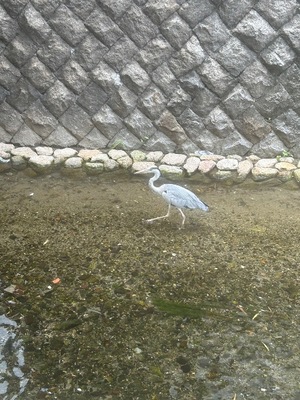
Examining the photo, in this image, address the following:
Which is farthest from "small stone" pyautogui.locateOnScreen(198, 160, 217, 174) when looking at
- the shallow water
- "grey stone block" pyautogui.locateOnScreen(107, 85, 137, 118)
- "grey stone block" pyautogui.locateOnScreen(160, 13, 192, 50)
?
"grey stone block" pyautogui.locateOnScreen(160, 13, 192, 50)

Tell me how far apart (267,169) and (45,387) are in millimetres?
3198

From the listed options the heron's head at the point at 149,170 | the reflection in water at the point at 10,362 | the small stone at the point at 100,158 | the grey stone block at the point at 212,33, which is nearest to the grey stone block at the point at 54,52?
the small stone at the point at 100,158

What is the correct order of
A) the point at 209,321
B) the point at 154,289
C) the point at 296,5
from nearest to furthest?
the point at 209,321 < the point at 154,289 < the point at 296,5

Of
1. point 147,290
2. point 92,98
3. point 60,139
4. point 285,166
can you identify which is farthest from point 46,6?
point 147,290

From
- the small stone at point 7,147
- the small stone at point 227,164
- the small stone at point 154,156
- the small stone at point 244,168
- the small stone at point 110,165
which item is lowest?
the small stone at point 7,147

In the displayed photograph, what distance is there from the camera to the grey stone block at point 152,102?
18.7 feet

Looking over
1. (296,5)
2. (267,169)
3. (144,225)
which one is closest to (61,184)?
(144,225)

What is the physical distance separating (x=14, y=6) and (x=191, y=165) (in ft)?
7.45

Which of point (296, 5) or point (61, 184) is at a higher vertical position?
point (296, 5)

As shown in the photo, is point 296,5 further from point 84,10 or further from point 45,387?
point 45,387

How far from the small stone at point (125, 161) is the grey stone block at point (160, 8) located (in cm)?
136

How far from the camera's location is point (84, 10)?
18.0 feet

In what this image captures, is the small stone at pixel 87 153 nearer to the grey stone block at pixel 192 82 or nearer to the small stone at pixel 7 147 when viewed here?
the small stone at pixel 7 147

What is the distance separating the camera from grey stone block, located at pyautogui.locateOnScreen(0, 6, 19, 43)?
5516mm
